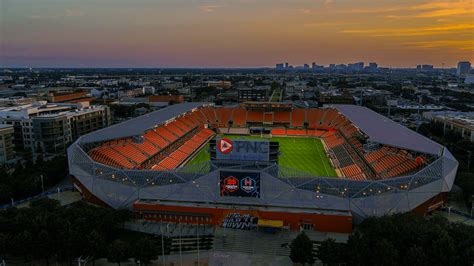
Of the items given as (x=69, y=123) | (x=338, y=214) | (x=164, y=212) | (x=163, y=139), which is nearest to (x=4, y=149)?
(x=69, y=123)

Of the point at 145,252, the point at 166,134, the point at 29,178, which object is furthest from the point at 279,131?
the point at 145,252

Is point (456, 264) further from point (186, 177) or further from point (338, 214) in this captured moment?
point (186, 177)

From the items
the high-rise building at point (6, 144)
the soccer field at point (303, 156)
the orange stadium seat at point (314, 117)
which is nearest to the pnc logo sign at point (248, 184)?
the soccer field at point (303, 156)

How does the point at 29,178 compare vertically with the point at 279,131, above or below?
above

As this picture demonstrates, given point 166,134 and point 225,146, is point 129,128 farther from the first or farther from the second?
point 225,146

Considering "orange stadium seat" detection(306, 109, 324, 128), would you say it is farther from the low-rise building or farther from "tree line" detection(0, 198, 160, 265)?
"tree line" detection(0, 198, 160, 265)

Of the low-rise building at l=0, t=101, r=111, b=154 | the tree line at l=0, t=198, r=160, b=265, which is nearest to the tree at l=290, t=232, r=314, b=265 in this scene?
the tree line at l=0, t=198, r=160, b=265

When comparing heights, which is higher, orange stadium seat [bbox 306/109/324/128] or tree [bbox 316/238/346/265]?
orange stadium seat [bbox 306/109/324/128]
